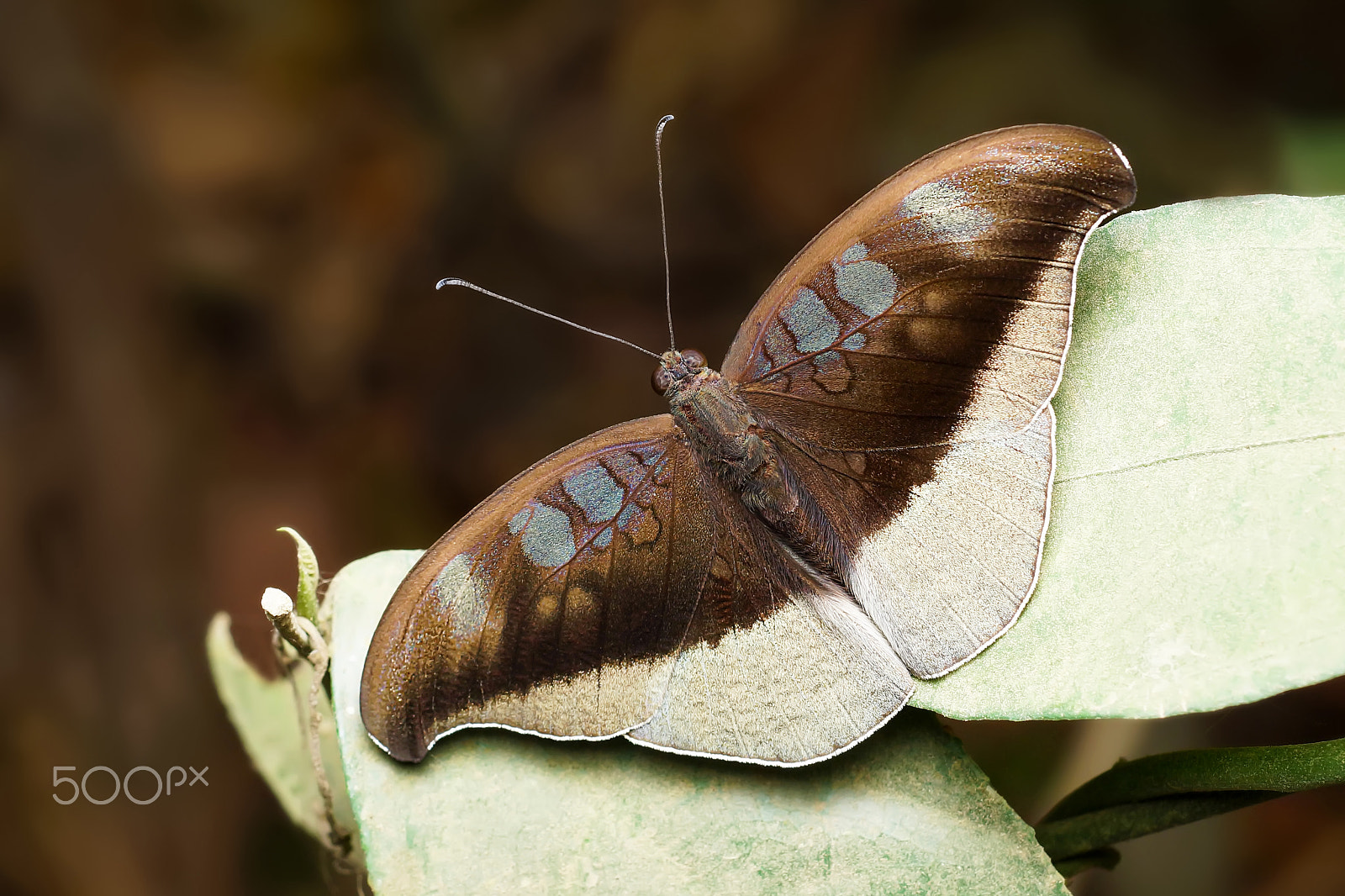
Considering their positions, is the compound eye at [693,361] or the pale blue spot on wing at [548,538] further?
the compound eye at [693,361]

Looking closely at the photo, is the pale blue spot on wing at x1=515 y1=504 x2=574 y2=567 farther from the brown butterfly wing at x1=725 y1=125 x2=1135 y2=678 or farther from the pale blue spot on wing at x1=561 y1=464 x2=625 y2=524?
the brown butterfly wing at x1=725 y1=125 x2=1135 y2=678

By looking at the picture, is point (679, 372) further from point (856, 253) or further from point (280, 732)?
point (280, 732)

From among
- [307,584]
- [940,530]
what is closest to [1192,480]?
[940,530]

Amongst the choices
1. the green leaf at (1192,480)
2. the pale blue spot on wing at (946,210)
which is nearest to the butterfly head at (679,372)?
the pale blue spot on wing at (946,210)

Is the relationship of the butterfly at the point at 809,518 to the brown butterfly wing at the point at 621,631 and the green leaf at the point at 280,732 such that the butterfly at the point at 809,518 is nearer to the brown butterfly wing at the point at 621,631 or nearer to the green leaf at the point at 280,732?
the brown butterfly wing at the point at 621,631

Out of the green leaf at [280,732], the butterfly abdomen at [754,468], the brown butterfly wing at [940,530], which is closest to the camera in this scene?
the brown butterfly wing at [940,530]

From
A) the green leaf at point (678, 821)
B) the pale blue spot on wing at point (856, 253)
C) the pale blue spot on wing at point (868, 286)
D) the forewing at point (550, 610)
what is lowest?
the green leaf at point (678, 821)

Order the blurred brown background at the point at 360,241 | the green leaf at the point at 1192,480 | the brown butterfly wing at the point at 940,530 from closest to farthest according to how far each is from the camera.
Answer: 1. the green leaf at the point at 1192,480
2. the brown butterfly wing at the point at 940,530
3. the blurred brown background at the point at 360,241

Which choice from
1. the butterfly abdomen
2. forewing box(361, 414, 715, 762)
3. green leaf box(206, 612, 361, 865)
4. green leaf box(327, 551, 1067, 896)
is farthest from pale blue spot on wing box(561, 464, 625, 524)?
green leaf box(206, 612, 361, 865)
